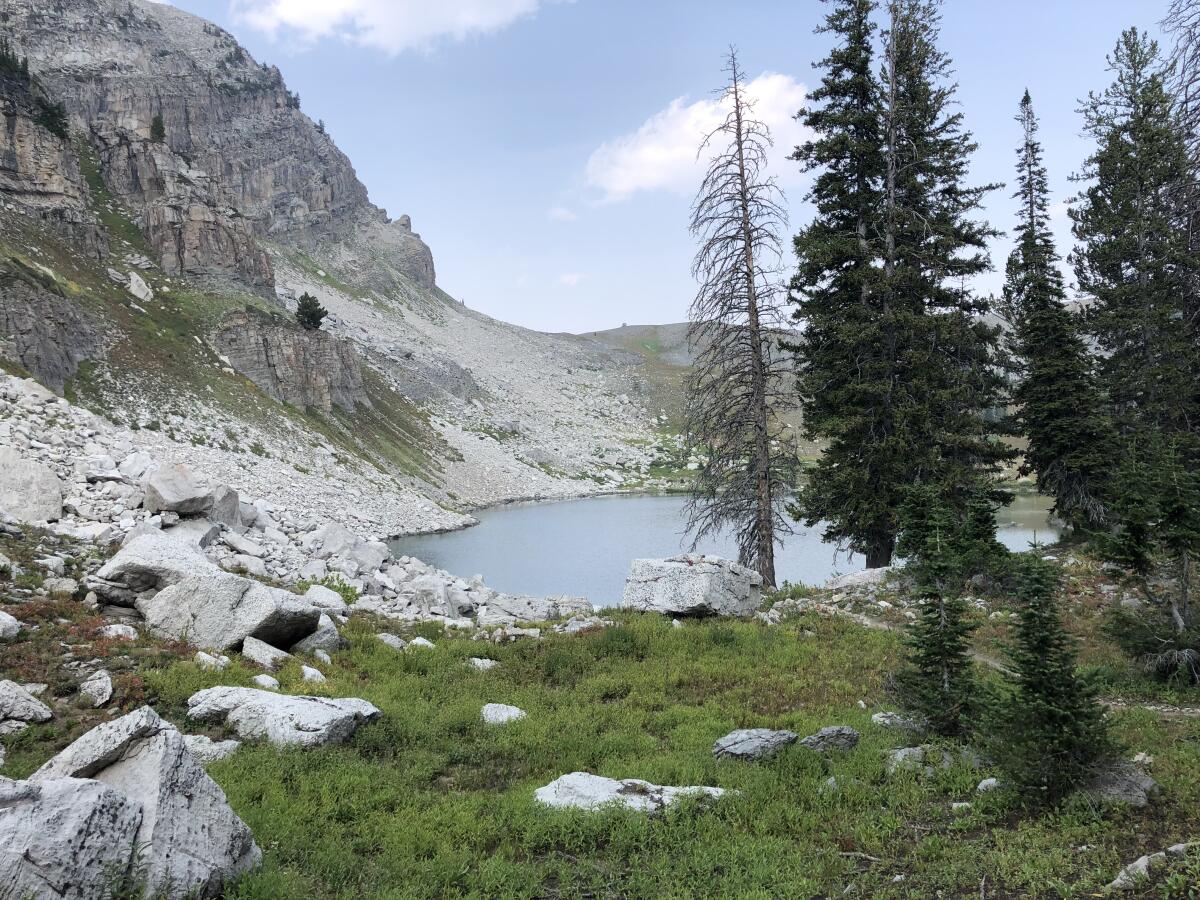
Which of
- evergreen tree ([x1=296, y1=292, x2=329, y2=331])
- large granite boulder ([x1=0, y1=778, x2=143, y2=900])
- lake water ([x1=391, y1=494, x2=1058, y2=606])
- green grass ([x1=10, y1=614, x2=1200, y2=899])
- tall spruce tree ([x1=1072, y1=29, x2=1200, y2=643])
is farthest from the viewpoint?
evergreen tree ([x1=296, y1=292, x2=329, y2=331])

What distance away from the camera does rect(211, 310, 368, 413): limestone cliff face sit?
52969 millimetres

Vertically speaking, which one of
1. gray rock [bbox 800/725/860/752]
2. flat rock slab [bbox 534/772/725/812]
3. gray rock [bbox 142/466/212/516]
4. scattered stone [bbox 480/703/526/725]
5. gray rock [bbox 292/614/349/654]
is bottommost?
scattered stone [bbox 480/703/526/725]

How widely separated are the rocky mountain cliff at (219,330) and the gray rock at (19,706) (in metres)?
27.2

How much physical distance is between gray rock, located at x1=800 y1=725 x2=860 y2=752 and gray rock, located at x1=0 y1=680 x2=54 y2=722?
9.00 m

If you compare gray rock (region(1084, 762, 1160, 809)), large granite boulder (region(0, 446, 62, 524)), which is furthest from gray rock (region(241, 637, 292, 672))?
gray rock (region(1084, 762, 1160, 809))

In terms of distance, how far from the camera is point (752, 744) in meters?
8.40

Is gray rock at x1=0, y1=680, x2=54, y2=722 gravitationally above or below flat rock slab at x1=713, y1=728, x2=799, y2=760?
above

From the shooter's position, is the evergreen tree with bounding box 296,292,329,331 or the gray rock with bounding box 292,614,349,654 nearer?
the gray rock with bounding box 292,614,349,654

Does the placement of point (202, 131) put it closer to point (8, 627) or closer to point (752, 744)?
point (8, 627)

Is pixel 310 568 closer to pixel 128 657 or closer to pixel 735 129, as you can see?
pixel 128 657

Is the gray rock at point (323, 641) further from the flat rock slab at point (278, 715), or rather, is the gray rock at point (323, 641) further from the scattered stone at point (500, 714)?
the scattered stone at point (500, 714)

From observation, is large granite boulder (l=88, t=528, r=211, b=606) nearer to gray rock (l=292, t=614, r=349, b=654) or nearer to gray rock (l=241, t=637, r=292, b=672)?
gray rock (l=241, t=637, r=292, b=672)

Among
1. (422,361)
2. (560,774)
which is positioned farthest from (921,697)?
(422,361)

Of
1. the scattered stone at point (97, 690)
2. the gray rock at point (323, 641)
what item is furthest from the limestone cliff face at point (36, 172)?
the scattered stone at point (97, 690)
